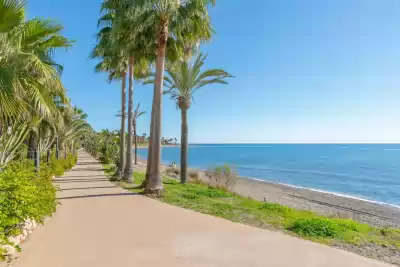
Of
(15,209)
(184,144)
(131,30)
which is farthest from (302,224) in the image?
(184,144)

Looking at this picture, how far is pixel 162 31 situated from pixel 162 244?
9143 millimetres

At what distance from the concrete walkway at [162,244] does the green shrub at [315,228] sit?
2.00 feet

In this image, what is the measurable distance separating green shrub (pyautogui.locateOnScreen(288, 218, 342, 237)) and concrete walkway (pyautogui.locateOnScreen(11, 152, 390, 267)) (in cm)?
61

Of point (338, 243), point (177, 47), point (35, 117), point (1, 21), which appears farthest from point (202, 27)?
point (338, 243)

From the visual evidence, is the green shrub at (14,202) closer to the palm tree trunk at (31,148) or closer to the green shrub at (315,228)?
the green shrub at (315,228)

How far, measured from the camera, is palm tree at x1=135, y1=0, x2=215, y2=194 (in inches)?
484

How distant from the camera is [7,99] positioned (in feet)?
19.7

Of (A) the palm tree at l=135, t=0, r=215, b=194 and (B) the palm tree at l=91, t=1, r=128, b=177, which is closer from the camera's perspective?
(A) the palm tree at l=135, t=0, r=215, b=194

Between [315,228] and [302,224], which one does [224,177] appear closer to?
[302,224]

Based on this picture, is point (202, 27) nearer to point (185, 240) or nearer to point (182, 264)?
point (185, 240)

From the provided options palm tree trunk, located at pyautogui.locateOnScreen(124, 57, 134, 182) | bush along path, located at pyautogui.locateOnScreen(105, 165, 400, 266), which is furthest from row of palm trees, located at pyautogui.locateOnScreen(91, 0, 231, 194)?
bush along path, located at pyautogui.locateOnScreen(105, 165, 400, 266)

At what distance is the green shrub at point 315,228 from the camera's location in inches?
268

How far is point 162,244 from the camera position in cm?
591

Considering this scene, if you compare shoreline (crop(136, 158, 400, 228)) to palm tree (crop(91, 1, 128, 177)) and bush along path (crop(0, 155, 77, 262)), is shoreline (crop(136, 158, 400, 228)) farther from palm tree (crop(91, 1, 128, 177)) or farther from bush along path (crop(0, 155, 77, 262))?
bush along path (crop(0, 155, 77, 262))
